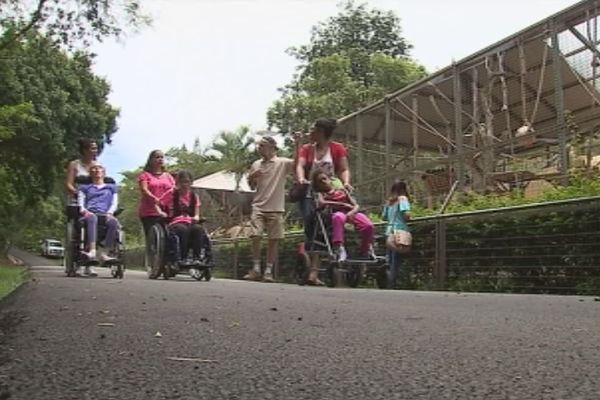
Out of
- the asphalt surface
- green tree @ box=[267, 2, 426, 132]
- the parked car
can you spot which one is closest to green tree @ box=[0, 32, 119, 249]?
green tree @ box=[267, 2, 426, 132]

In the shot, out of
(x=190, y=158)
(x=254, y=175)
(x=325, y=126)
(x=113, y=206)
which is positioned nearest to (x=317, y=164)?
(x=325, y=126)

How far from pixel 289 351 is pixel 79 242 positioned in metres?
6.62

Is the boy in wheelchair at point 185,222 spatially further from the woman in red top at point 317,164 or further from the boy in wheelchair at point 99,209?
the woman in red top at point 317,164

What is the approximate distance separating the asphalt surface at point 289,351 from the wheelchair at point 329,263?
3.72 m

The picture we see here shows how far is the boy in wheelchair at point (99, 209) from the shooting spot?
874 cm

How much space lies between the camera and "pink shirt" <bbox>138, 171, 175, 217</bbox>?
923cm

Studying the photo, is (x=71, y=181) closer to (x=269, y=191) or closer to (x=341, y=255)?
(x=269, y=191)

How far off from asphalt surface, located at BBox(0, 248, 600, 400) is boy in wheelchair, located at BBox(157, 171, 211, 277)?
463 centimetres

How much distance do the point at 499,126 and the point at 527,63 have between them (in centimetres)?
259

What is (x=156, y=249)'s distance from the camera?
8891mm

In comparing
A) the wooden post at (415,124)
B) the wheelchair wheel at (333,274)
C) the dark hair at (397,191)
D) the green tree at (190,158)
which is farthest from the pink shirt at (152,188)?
the green tree at (190,158)

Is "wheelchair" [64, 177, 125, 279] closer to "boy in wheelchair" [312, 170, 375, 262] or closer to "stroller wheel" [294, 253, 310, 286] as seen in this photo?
"stroller wheel" [294, 253, 310, 286]

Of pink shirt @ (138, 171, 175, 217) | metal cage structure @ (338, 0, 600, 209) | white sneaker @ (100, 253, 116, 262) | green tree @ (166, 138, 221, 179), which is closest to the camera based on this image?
white sneaker @ (100, 253, 116, 262)

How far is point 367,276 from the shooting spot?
932 centimetres
